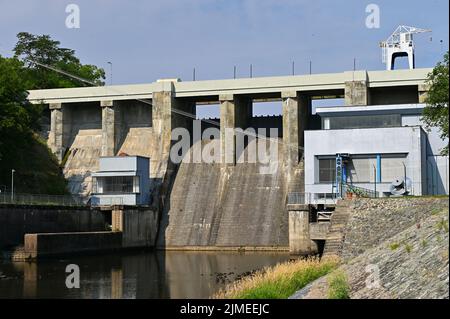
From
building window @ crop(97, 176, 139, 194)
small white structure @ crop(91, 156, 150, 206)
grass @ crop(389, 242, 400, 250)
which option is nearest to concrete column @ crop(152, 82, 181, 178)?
small white structure @ crop(91, 156, 150, 206)

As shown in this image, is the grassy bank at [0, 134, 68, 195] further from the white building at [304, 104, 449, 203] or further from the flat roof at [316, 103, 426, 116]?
the flat roof at [316, 103, 426, 116]

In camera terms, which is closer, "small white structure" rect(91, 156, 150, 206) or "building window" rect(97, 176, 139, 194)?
"small white structure" rect(91, 156, 150, 206)

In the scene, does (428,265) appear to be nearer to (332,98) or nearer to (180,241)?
(180,241)

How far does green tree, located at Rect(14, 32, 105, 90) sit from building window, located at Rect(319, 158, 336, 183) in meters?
41.0

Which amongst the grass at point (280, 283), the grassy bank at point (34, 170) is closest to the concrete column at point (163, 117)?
the grassy bank at point (34, 170)

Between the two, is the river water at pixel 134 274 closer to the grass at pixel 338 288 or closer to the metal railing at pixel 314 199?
the metal railing at pixel 314 199

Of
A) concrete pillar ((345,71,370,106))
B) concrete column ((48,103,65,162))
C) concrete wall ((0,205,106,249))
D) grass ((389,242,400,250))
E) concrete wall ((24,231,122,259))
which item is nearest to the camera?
grass ((389,242,400,250))

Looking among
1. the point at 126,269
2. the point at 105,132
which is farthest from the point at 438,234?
the point at 105,132

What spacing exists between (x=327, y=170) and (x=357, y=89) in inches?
446

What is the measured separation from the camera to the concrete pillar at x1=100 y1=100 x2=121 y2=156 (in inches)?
2739

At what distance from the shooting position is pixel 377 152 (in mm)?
52312

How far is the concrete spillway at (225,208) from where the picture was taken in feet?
196

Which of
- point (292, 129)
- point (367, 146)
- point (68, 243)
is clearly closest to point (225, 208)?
point (292, 129)
